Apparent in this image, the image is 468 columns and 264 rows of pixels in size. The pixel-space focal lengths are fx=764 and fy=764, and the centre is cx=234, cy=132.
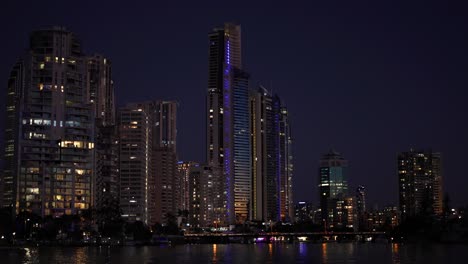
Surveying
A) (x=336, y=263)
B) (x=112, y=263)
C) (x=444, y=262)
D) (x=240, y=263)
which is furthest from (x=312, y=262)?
(x=112, y=263)

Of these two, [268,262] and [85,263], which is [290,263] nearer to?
[268,262]

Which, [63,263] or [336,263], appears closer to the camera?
[63,263]

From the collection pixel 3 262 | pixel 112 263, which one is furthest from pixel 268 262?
pixel 3 262

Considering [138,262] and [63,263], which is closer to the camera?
[63,263]

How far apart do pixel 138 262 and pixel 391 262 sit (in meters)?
41.3

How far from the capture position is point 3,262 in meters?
119

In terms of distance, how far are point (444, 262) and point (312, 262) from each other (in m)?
21.9

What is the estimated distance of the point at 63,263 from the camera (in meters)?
117

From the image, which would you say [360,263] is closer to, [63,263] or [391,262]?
[391,262]

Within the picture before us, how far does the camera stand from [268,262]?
424ft

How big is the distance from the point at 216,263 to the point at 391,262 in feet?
93.7

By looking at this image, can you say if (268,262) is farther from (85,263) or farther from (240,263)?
(85,263)

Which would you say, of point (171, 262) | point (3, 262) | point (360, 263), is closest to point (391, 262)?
point (360, 263)

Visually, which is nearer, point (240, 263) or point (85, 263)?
point (85, 263)
